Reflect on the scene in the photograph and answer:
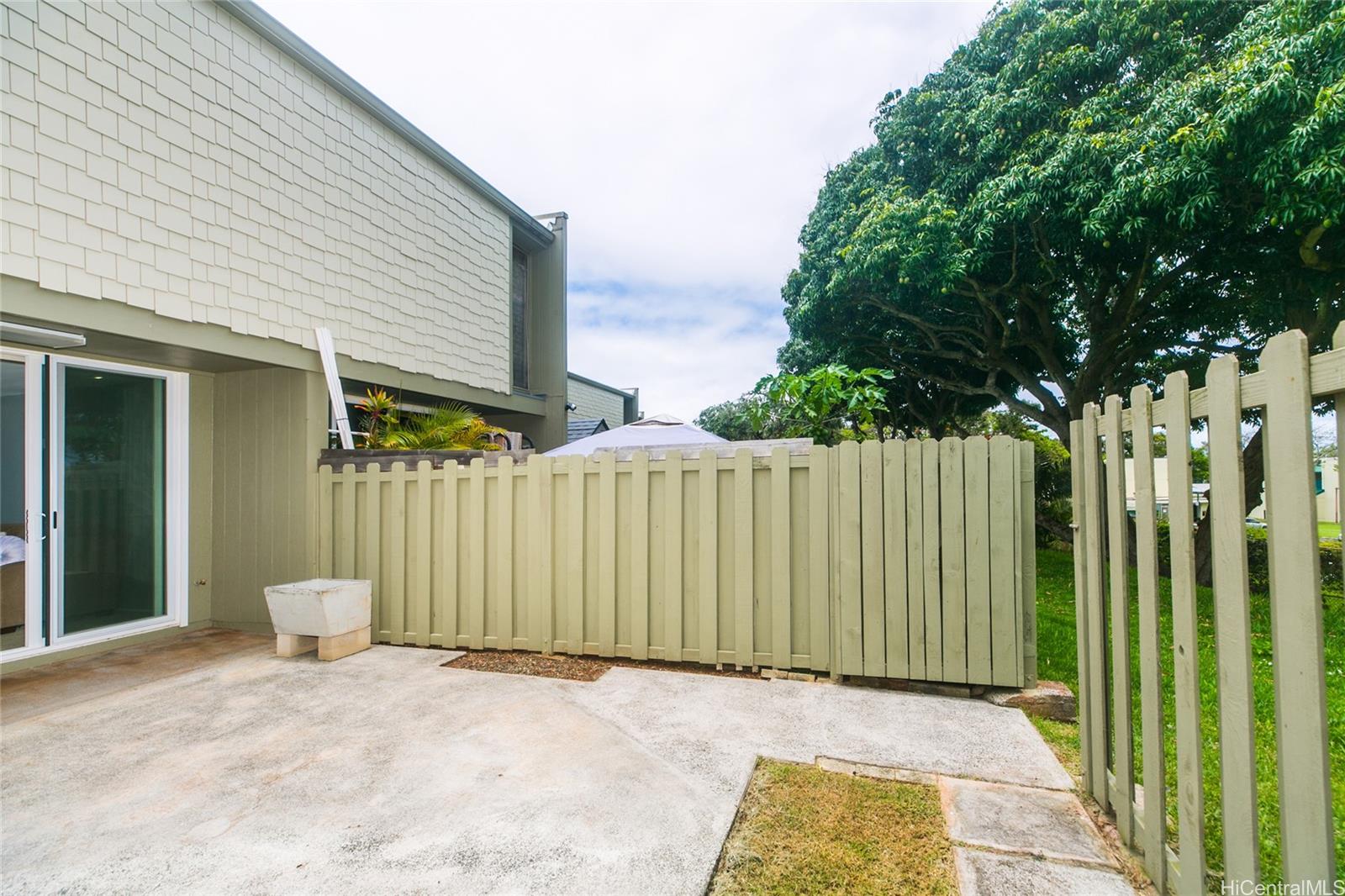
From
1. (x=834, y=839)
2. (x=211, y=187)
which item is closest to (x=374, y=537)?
(x=211, y=187)

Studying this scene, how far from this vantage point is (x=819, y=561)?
406 cm

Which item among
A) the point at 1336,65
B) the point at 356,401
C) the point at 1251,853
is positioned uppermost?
the point at 1336,65

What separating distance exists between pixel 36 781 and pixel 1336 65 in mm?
11103

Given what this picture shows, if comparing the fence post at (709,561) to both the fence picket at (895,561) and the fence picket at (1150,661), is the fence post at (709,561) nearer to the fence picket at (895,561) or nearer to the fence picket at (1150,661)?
the fence picket at (895,561)

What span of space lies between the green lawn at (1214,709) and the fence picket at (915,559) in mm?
710

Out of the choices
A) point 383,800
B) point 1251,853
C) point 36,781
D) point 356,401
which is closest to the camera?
point 1251,853

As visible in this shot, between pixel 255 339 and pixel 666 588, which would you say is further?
pixel 255 339

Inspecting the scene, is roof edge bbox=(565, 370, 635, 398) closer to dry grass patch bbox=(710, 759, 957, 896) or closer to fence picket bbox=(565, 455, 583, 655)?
fence picket bbox=(565, 455, 583, 655)

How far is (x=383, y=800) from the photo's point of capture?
2553 mm

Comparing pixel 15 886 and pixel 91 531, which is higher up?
pixel 91 531

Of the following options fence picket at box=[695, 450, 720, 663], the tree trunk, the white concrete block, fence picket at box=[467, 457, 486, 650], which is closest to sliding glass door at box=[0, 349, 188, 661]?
the white concrete block

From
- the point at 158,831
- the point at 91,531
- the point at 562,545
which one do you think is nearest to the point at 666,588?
the point at 562,545

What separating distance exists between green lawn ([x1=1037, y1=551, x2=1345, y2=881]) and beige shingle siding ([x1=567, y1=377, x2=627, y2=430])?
901 cm

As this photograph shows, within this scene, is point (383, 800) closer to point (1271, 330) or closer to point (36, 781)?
point (36, 781)
